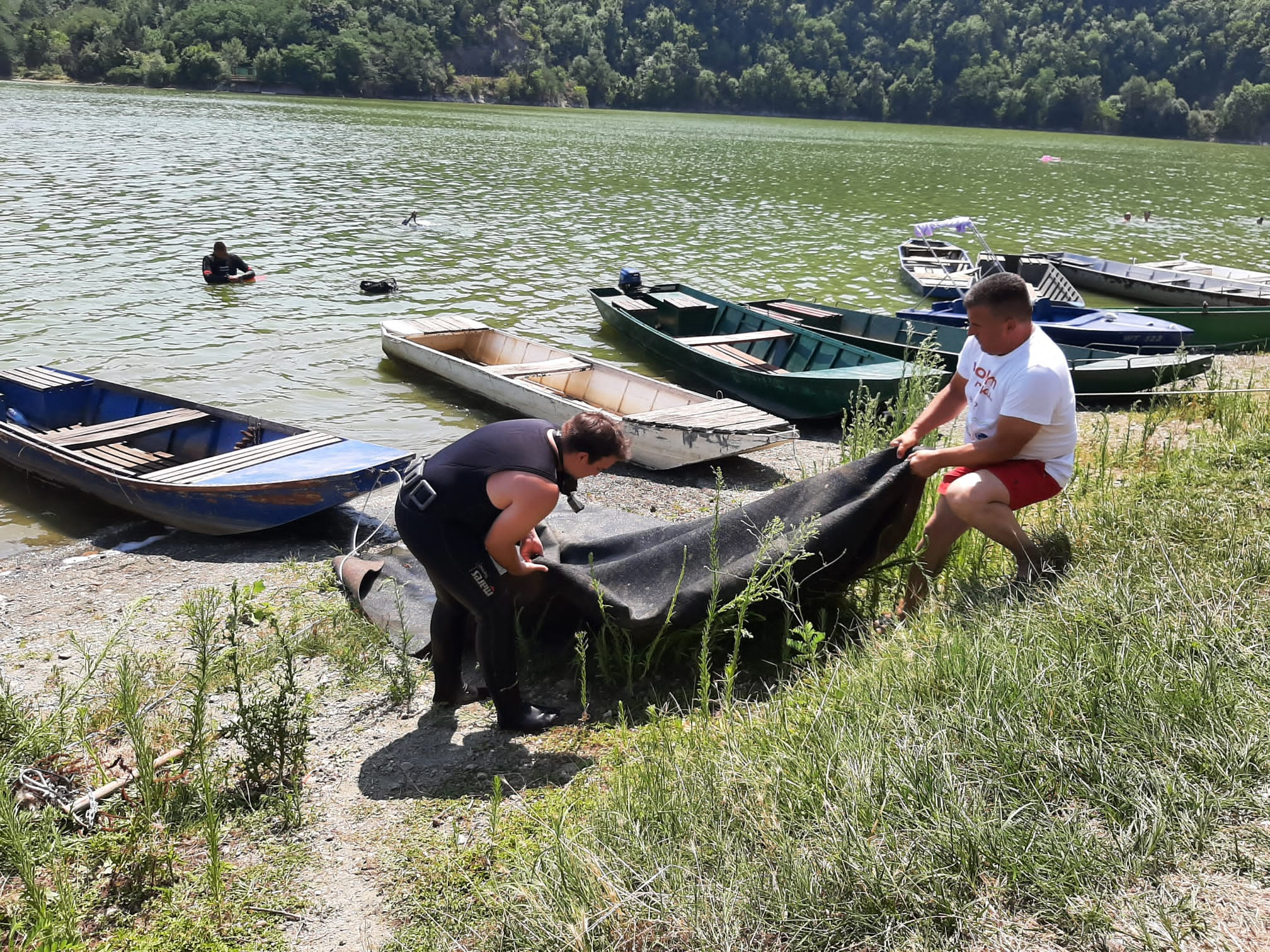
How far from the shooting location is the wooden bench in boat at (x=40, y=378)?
10.7 m

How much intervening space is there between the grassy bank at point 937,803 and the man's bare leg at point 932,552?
56 cm

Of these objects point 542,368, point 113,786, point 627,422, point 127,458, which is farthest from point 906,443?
point 127,458

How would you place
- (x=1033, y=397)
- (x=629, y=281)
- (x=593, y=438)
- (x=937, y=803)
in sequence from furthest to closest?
(x=629, y=281) → (x=1033, y=397) → (x=593, y=438) → (x=937, y=803)

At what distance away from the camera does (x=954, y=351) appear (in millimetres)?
12930

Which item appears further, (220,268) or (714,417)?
(220,268)

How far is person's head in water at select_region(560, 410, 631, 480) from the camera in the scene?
4367mm

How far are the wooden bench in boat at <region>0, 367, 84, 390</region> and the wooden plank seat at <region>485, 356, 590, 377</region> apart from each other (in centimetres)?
483

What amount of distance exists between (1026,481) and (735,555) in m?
1.58

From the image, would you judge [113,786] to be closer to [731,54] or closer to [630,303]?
[630,303]

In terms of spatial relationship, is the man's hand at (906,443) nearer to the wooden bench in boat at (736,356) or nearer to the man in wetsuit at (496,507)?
→ the man in wetsuit at (496,507)

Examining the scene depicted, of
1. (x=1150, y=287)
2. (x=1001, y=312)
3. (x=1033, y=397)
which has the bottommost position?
(x=1150, y=287)

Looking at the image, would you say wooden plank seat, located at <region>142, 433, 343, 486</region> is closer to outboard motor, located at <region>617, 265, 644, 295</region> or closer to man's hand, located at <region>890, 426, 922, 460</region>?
man's hand, located at <region>890, 426, 922, 460</region>

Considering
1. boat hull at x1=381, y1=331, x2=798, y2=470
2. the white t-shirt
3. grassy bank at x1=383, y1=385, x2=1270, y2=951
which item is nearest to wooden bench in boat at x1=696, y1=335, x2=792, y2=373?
boat hull at x1=381, y1=331, x2=798, y2=470

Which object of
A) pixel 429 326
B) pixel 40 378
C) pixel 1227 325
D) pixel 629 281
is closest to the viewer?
pixel 40 378
